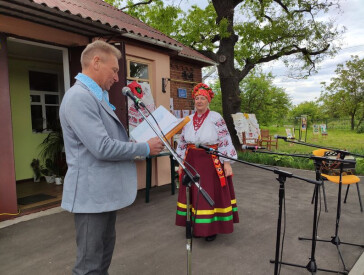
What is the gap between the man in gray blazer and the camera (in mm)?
1641

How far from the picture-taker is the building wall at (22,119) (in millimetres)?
6641

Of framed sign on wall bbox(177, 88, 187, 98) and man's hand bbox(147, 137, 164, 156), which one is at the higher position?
framed sign on wall bbox(177, 88, 187, 98)

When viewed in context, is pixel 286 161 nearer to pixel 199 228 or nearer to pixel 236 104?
pixel 236 104

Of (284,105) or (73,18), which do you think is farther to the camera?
(284,105)

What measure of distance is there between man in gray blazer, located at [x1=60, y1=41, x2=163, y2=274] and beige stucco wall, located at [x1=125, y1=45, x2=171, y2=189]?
4.19 meters

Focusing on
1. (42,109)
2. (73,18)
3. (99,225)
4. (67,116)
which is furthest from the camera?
(42,109)

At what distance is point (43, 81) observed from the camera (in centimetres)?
743

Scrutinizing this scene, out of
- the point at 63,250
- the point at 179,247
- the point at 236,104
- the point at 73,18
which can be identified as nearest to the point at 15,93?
the point at 73,18

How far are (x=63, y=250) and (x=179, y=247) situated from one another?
4.53 ft

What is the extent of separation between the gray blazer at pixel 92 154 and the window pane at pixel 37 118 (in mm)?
6207

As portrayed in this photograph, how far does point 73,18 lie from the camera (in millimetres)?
3918

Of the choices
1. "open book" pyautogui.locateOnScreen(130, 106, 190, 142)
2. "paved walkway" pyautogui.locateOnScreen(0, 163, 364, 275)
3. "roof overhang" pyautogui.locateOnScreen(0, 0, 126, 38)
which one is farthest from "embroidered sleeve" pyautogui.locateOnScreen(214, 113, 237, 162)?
"roof overhang" pyautogui.locateOnScreen(0, 0, 126, 38)

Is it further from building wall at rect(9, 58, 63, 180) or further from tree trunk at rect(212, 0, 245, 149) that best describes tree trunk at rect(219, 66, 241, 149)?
building wall at rect(9, 58, 63, 180)

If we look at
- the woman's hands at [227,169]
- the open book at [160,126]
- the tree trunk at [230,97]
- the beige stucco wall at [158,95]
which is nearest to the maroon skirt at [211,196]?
the woman's hands at [227,169]
